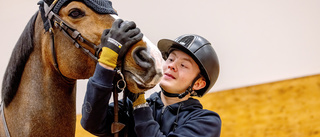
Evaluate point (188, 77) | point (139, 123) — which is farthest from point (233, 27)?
point (139, 123)

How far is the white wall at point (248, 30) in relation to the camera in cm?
267

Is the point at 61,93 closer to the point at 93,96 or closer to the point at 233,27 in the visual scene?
the point at 93,96

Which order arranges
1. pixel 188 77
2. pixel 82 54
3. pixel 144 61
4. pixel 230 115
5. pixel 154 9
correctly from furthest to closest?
pixel 230 115, pixel 154 9, pixel 188 77, pixel 82 54, pixel 144 61

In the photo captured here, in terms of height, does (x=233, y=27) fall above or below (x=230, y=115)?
above

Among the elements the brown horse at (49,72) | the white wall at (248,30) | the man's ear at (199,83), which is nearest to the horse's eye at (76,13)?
the brown horse at (49,72)

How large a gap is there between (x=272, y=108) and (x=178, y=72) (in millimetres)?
1833

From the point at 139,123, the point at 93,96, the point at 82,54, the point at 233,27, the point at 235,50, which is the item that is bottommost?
the point at 235,50

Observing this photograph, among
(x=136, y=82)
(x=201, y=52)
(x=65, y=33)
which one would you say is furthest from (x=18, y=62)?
(x=201, y=52)

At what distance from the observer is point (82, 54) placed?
1120 mm

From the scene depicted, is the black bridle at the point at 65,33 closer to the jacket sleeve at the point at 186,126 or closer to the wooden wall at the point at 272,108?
the jacket sleeve at the point at 186,126

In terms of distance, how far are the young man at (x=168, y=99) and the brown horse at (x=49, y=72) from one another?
11 cm

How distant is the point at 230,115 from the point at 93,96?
2.04 meters

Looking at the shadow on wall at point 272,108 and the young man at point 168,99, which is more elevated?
the young man at point 168,99

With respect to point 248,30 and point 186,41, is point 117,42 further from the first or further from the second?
point 248,30
